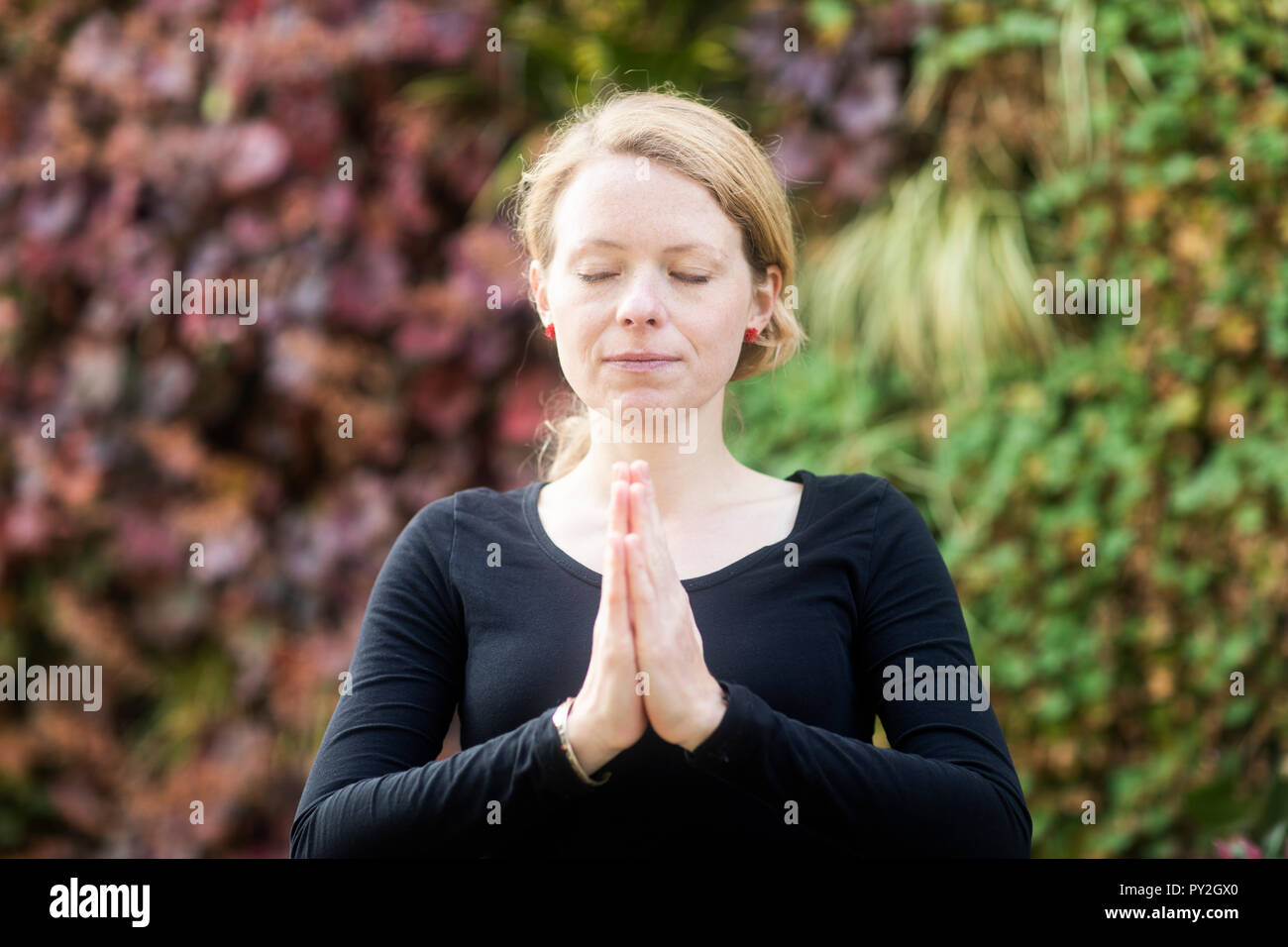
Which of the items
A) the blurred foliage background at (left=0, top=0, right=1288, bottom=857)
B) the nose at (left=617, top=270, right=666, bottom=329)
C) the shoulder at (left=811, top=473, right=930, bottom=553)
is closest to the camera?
the nose at (left=617, top=270, right=666, bottom=329)

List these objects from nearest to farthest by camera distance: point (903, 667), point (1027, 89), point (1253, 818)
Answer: point (903, 667)
point (1253, 818)
point (1027, 89)

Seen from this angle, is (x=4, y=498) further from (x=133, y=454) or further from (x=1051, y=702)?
(x=1051, y=702)

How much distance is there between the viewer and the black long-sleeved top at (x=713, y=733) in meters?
1.29

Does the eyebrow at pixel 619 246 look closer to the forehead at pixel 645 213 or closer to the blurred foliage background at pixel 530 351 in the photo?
the forehead at pixel 645 213

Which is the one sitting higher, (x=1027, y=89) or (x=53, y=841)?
(x=1027, y=89)

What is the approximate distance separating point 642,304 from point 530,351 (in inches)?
77.4

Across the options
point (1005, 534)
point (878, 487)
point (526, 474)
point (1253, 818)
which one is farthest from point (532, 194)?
point (1253, 818)

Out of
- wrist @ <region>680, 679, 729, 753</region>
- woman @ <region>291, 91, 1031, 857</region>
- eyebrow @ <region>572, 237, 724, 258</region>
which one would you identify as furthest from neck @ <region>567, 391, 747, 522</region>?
wrist @ <region>680, 679, 729, 753</region>

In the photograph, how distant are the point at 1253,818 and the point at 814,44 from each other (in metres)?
2.34

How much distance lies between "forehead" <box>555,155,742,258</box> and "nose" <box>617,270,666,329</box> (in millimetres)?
Answer: 43

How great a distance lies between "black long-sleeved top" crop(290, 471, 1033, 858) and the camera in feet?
4.23

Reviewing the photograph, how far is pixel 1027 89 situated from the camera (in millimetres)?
3283

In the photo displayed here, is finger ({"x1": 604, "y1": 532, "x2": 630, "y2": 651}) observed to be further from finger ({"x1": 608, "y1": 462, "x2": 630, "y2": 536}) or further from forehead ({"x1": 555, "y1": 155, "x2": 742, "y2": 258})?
forehead ({"x1": 555, "y1": 155, "x2": 742, "y2": 258})

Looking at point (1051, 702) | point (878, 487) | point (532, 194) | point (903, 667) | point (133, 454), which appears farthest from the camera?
point (133, 454)
